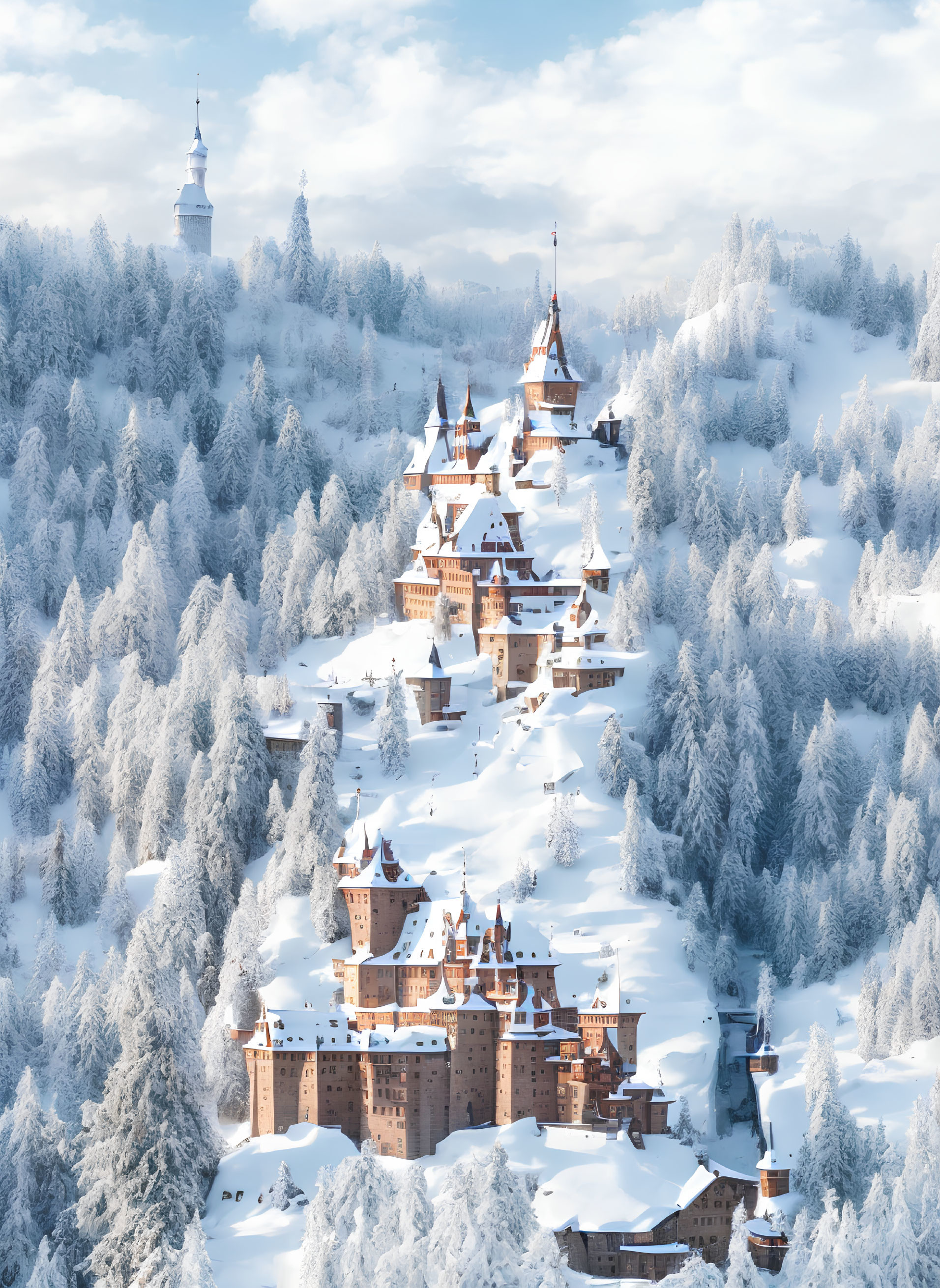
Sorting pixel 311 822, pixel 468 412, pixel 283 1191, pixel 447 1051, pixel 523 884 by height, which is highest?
A: pixel 468 412

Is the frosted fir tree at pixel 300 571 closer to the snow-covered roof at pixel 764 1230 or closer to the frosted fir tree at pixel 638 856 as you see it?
the frosted fir tree at pixel 638 856

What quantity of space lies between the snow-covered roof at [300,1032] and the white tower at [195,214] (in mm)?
119937

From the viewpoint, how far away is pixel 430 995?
296 feet

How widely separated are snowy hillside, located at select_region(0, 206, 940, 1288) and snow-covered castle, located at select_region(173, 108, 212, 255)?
1259 cm

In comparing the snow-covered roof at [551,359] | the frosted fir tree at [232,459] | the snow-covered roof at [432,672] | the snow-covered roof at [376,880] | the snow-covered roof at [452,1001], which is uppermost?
the snow-covered roof at [551,359]

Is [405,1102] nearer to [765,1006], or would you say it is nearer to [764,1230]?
[764,1230]

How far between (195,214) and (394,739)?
320 ft

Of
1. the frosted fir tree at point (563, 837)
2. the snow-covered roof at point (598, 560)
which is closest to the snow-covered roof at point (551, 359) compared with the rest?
the snow-covered roof at point (598, 560)

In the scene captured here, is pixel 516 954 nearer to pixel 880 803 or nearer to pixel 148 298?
pixel 880 803

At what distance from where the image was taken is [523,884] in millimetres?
100062

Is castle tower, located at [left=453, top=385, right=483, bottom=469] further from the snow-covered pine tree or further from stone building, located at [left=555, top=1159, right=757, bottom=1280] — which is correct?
stone building, located at [left=555, top=1159, right=757, bottom=1280]

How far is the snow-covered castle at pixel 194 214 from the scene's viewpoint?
19012 cm

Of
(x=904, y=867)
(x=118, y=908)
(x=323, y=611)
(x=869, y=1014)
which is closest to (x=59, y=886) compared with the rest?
(x=118, y=908)

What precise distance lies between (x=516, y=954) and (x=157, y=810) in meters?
33.5
